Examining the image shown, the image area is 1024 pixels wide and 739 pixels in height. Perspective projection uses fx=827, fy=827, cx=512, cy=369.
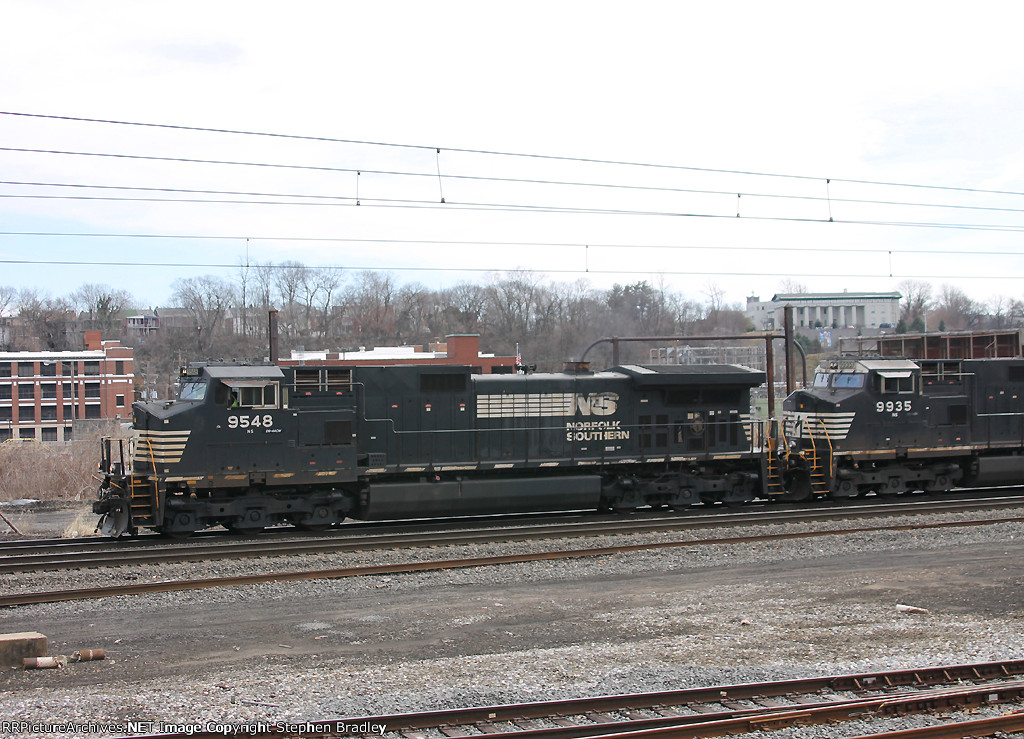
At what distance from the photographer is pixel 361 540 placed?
565 inches

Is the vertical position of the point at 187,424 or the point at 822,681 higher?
the point at 187,424

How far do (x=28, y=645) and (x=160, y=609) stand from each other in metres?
2.43

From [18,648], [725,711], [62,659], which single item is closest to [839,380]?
[725,711]

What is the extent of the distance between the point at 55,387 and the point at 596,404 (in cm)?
4936

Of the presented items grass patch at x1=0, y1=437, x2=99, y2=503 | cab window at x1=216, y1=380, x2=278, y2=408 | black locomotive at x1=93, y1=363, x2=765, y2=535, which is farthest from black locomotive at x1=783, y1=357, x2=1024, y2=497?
grass patch at x1=0, y1=437, x2=99, y2=503

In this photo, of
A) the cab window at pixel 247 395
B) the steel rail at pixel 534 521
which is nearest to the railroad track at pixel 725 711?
the steel rail at pixel 534 521

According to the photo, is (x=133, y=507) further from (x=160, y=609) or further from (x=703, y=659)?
(x=703, y=659)

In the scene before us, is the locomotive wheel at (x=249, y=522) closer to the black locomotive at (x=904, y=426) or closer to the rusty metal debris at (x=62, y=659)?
the rusty metal debris at (x=62, y=659)

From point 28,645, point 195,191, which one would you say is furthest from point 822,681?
point 195,191

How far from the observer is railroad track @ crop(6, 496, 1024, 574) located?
1303 centimetres

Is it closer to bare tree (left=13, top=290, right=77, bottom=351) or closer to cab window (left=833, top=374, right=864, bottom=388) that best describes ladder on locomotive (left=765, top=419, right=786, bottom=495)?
cab window (left=833, top=374, right=864, bottom=388)

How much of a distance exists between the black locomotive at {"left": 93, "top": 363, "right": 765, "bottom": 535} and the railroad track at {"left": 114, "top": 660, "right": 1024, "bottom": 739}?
9619mm

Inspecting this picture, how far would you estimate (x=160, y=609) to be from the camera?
10.2m

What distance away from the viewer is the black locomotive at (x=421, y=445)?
14867mm
